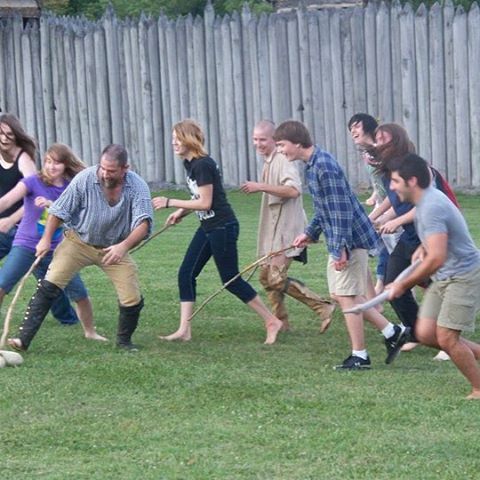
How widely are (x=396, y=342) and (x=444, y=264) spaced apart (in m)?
1.34

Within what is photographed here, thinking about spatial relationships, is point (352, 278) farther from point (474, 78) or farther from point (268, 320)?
point (474, 78)

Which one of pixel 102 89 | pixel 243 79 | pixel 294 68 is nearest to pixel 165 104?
pixel 102 89

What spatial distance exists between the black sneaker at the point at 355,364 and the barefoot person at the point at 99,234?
153 centimetres

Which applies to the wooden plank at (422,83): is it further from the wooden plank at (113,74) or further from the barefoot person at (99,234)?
the barefoot person at (99,234)

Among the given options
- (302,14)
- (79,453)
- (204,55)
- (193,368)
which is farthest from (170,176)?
(79,453)

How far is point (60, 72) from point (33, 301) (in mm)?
12138

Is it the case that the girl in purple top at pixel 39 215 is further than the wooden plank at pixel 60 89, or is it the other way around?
the wooden plank at pixel 60 89

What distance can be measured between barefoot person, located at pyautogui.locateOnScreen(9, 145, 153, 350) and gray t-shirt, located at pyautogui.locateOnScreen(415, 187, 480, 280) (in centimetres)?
231

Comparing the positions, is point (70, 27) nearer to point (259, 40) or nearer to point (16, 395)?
point (259, 40)

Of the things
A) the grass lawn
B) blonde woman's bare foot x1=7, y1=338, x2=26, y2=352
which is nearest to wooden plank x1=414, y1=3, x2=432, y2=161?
the grass lawn

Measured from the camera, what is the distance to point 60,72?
2133 cm

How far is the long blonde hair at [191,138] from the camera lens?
9969mm

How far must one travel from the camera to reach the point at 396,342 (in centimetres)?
920

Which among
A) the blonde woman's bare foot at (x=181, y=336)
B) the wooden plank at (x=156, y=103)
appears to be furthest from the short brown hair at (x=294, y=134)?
the wooden plank at (x=156, y=103)
